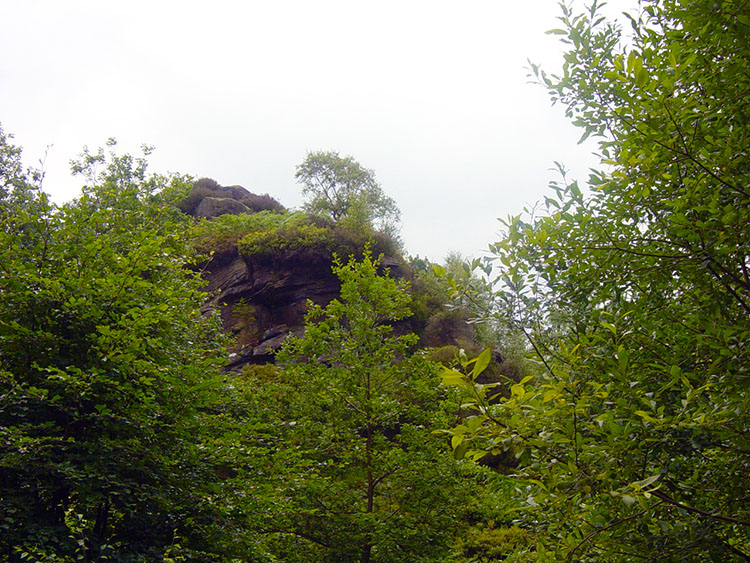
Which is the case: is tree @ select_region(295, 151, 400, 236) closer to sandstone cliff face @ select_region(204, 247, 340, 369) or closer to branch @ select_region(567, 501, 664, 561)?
sandstone cliff face @ select_region(204, 247, 340, 369)

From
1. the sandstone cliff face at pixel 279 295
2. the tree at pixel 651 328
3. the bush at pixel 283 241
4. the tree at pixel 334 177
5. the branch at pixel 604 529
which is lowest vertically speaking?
the branch at pixel 604 529

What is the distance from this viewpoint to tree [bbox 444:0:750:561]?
2.34m

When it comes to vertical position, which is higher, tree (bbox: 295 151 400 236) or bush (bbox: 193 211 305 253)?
tree (bbox: 295 151 400 236)

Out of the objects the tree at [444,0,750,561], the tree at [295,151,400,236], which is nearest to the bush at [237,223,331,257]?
the tree at [295,151,400,236]

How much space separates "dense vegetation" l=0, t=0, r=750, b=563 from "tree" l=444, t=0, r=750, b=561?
0.02 m

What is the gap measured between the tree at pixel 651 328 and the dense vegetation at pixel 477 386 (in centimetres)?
2

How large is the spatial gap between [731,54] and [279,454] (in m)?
5.92

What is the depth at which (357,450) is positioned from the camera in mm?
8047

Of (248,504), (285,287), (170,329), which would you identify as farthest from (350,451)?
(285,287)

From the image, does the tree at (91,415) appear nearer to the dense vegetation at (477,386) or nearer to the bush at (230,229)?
the dense vegetation at (477,386)

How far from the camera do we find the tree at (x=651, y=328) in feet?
7.69

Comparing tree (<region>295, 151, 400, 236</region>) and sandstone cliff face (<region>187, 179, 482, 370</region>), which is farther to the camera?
tree (<region>295, 151, 400, 236</region>)

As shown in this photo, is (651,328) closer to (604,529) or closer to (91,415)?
(604,529)

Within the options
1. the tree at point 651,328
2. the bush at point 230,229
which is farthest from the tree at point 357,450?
the bush at point 230,229
